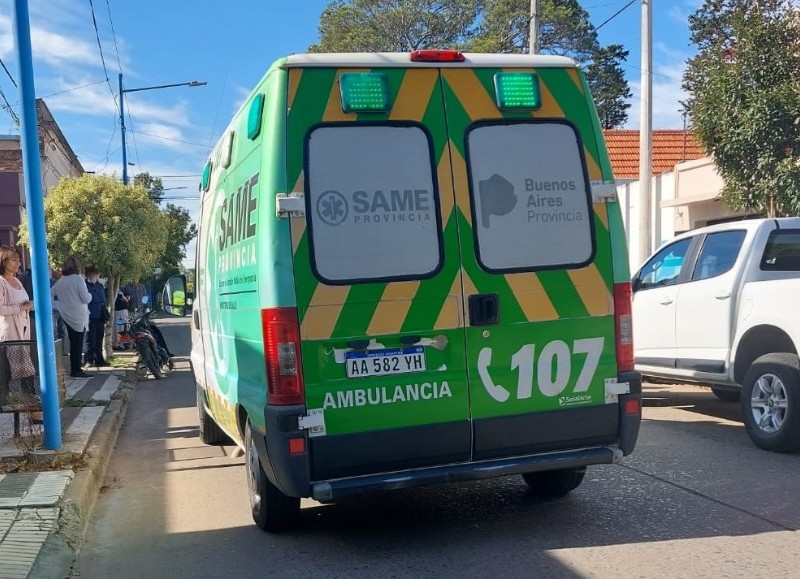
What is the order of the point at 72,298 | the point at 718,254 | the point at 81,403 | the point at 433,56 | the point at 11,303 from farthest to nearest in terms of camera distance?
the point at 72,298, the point at 81,403, the point at 11,303, the point at 718,254, the point at 433,56

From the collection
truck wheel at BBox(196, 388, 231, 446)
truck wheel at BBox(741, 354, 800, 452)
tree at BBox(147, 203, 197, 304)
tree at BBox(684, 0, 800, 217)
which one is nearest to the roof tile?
tree at BBox(684, 0, 800, 217)

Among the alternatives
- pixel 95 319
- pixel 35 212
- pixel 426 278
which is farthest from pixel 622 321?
pixel 95 319

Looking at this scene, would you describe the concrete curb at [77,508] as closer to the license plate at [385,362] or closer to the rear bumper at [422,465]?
the rear bumper at [422,465]

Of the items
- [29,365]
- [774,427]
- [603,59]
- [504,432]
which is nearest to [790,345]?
[774,427]

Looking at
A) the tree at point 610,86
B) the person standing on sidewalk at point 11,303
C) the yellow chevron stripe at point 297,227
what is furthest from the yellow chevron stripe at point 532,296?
the tree at point 610,86

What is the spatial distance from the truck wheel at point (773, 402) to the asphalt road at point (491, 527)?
0.16 metres

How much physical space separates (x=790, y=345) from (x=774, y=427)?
2.38ft

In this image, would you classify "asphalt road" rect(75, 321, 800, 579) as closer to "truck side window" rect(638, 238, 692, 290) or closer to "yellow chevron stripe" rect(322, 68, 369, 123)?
"truck side window" rect(638, 238, 692, 290)

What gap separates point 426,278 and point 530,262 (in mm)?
650

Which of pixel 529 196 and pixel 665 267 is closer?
pixel 529 196

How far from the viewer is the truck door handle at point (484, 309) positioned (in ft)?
15.7

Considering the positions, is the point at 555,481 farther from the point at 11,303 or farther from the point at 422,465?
the point at 11,303

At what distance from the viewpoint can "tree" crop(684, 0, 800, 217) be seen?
12977 mm

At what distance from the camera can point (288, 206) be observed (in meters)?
4.50
